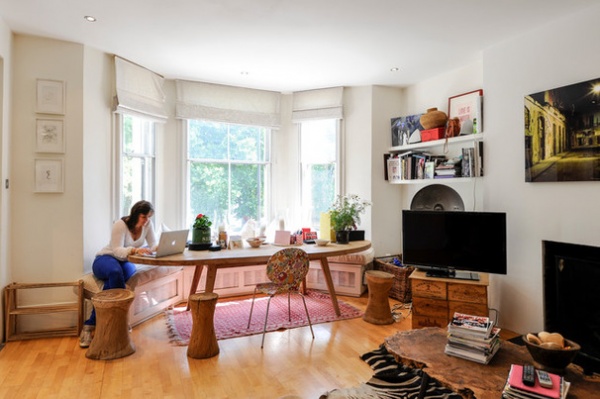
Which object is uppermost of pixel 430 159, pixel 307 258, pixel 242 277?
pixel 430 159

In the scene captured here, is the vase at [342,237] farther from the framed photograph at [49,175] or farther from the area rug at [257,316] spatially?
the framed photograph at [49,175]

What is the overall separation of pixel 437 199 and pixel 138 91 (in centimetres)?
357

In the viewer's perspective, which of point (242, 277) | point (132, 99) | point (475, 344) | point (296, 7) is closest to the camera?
point (475, 344)

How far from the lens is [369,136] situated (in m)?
4.54

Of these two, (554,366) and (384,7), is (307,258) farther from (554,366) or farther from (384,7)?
(384,7)

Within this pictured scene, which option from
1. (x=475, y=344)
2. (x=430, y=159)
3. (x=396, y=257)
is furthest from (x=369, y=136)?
(x=475, y=344)

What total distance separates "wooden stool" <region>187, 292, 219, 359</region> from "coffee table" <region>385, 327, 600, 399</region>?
1440mm

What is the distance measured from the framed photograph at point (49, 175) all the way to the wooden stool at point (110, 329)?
45.7 inches

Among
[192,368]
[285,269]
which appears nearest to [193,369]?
[192,368]

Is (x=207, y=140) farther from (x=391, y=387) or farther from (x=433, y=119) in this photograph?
(x=391, y=387)

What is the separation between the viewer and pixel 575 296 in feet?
6.02

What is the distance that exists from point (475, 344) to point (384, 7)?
2.35m

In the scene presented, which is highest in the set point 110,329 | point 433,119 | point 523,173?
point 433,119

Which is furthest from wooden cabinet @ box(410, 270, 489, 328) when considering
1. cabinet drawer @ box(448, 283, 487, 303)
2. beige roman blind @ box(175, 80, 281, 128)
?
beige roman blind @ box(175, 80, 281, 128)
